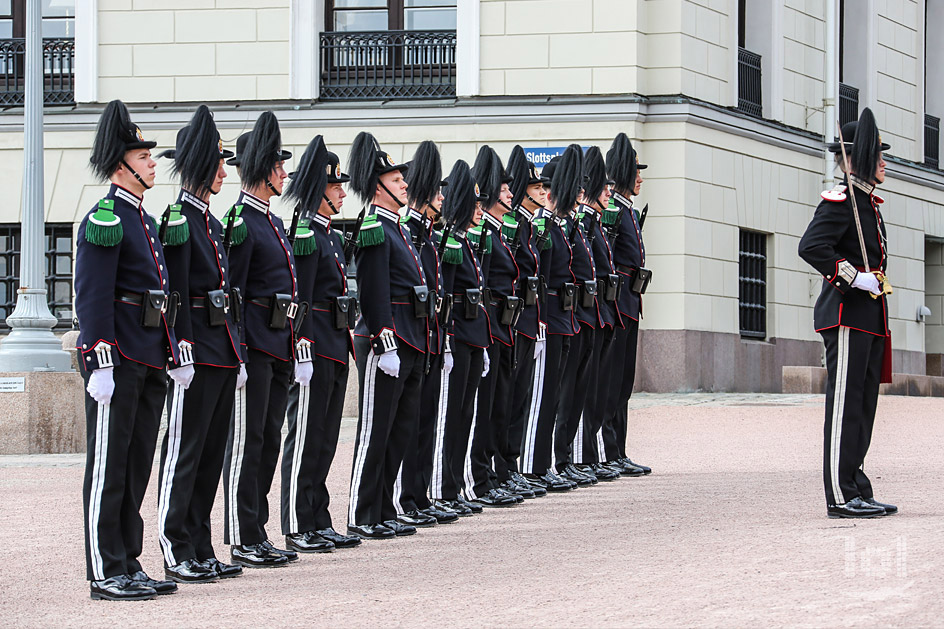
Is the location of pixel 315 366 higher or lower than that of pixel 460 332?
lower

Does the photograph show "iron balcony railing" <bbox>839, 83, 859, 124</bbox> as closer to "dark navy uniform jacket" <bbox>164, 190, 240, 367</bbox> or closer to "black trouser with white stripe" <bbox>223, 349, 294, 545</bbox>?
"black trouser with white stripe" <bbox>223, 349, 294, 545</bbox>

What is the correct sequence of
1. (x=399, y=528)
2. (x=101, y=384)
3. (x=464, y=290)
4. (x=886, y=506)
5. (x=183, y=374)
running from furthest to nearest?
(x=464, y=290) → (x=399, y=528) → (x=886, y=506) → (x=183, y=374) → (x=101, y=384)

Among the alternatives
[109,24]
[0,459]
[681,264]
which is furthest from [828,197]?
[109,24]

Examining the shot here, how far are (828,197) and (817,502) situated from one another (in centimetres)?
184

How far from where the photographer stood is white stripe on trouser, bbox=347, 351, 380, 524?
26.3ft

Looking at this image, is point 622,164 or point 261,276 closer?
point 261,276

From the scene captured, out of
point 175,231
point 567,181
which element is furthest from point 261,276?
point 567,181

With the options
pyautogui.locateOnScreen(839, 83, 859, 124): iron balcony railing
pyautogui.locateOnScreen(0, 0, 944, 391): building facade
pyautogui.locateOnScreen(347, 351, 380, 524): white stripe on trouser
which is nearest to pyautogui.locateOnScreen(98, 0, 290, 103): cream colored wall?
pyautogui.locateOnScreen(0, 0, 944, 391): building facade

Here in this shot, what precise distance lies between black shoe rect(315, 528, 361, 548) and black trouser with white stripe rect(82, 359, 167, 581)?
1501 mm

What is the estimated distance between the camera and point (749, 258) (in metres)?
21.1

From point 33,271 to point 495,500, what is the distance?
6691 millimetres

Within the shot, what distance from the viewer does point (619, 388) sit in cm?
1110

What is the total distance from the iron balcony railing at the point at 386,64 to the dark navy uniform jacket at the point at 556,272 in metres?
10.4

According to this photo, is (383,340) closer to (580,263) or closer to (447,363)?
(447,363)
